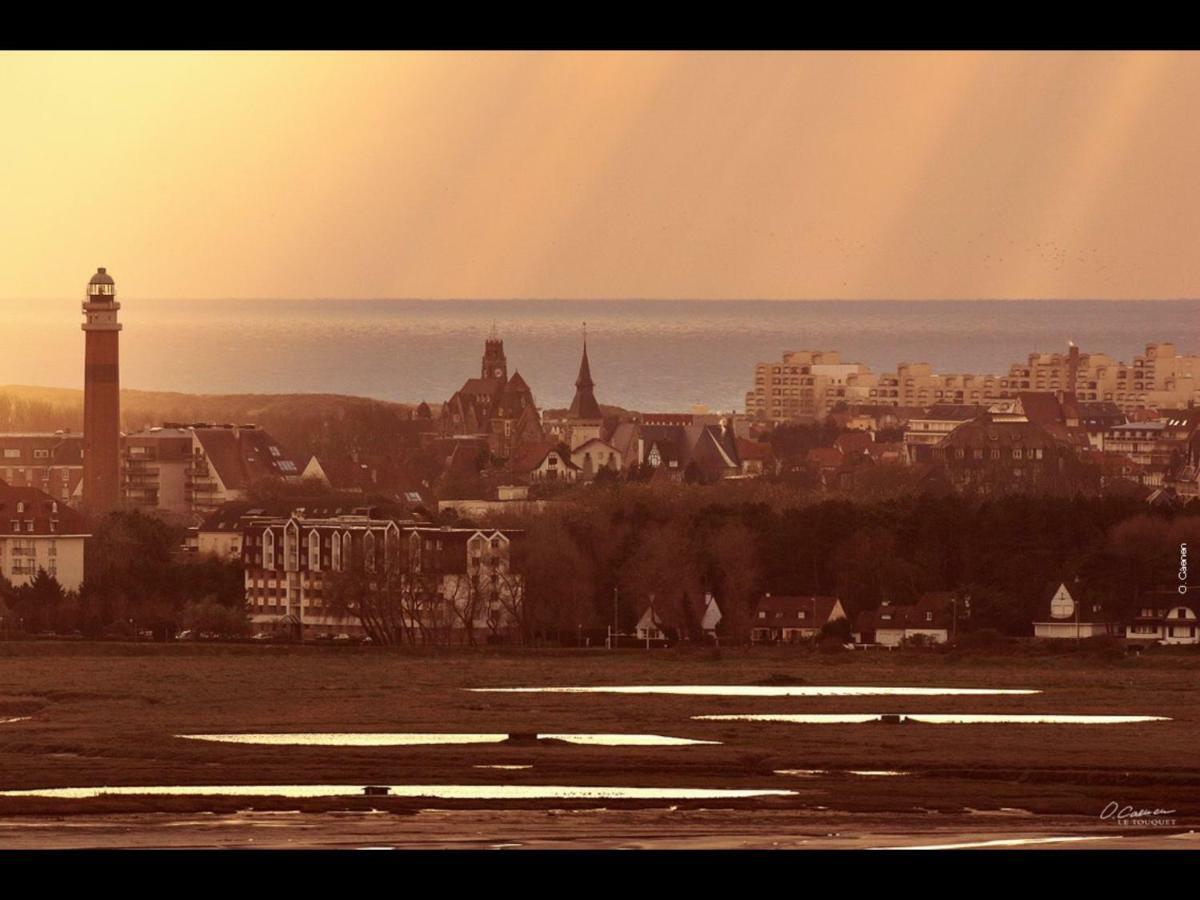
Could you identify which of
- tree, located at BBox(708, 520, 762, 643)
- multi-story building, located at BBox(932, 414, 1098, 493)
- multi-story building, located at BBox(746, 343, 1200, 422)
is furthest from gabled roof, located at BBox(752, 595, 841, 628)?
multi-story building, located at BBox(746, 343, 1200, 422)

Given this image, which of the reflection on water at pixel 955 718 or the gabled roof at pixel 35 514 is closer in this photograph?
the reflection on water at pixel 955 718

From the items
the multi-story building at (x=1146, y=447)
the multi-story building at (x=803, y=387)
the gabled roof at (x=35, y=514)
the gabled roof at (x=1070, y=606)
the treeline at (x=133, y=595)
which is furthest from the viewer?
the multi-story building at (x=803, y=387)

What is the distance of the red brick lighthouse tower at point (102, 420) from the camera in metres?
33.4

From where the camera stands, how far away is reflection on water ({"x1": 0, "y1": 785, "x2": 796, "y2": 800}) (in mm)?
17219

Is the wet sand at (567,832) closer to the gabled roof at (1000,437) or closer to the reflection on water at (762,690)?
the reflection on water at (762,690)

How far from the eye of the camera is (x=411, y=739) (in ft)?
65.1

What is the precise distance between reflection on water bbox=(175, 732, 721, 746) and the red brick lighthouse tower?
13353 mm

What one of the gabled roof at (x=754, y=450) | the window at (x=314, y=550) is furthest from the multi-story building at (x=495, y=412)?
the window at (x=314, y=550)

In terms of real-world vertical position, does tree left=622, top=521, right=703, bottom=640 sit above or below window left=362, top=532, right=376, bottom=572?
below

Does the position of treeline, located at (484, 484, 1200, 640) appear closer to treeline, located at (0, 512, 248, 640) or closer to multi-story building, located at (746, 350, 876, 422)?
treeline, located at (0, 512, 248, 640)

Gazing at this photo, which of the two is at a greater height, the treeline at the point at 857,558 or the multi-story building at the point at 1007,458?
the multi-story building at the point at 1007,458

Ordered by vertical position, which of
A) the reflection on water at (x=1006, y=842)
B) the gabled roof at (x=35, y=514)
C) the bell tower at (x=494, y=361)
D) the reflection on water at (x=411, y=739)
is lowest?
the reflection on water at (x=1006, y=842)

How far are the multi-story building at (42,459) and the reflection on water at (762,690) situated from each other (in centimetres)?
1288
